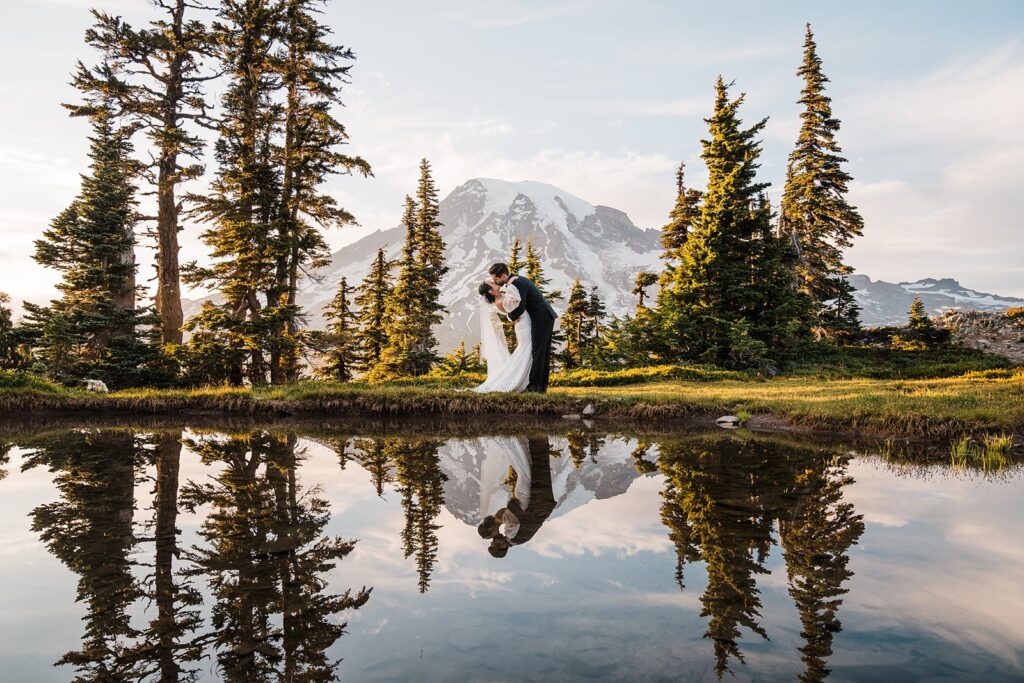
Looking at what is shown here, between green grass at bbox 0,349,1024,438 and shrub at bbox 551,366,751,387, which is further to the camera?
shrub at bbox 551,366,751,387

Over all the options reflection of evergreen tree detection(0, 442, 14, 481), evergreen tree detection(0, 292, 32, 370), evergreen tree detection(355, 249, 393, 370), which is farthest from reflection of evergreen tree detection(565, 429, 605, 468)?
evergreen tree detection(355, 249, 393, 370)

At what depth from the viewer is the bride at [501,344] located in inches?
558

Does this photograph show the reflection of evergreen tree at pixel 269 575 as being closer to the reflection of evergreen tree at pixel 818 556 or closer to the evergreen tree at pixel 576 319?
the reflection of evergreen tree at pixel 818 556

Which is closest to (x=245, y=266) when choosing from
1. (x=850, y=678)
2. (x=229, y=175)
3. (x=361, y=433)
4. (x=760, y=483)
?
(x=229, y=175)

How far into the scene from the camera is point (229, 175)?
18188mm

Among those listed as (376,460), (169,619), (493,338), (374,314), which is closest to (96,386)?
(493,338)

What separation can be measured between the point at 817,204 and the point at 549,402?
28057 mm

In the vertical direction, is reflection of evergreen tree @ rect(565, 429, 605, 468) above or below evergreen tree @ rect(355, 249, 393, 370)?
below

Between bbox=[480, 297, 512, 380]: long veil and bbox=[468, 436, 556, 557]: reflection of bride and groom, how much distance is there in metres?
6.39

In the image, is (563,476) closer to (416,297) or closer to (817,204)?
(416,297)

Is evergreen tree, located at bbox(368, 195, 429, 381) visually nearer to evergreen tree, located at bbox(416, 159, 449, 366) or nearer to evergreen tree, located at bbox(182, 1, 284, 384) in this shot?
evergreen tree, located at bbox(416, 159, 449, 366)

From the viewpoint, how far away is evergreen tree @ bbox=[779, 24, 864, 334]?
102 feet

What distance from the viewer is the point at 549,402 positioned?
13.0 metres

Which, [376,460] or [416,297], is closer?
[376,460]
